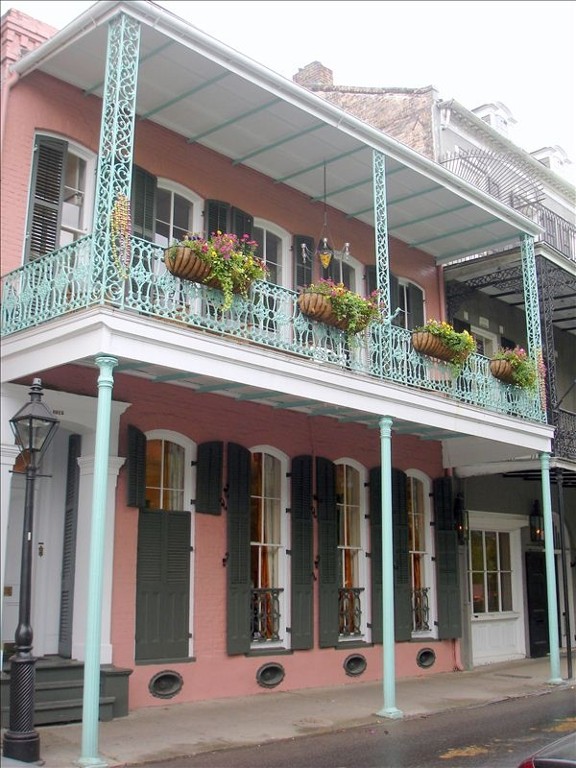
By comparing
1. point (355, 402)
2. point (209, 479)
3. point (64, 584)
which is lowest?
point (64, 584)

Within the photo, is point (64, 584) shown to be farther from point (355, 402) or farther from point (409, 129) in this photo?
point (409, 129)

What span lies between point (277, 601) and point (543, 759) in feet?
23.7

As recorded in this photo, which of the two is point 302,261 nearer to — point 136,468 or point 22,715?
point 136,468

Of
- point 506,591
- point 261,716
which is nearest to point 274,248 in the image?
point 261,716

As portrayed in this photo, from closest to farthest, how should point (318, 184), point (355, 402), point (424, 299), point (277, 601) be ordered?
point (355, 402), point (277, 601), point (318, 184), point (424, 299)

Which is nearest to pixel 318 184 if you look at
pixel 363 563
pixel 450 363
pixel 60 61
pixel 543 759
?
pixel 450 363

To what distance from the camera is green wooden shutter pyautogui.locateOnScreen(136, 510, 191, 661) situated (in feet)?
32.6

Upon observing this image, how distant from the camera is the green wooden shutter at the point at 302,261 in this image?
496 inches

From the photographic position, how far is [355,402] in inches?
409

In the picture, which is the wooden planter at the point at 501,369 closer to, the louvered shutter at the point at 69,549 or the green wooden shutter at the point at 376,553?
the green wooden shutter at the point at 376,553

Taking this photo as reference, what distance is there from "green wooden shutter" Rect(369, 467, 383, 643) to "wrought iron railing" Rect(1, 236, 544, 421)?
6.42 feet

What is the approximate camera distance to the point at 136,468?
1007cm

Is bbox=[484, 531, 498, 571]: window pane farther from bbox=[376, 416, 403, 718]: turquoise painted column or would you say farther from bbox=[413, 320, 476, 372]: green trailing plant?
bbox=[376, 416, 403, 718]: turquoise painted column

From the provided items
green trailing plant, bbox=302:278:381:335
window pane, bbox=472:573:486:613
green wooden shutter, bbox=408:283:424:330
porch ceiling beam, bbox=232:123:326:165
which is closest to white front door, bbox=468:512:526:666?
window pane, bbox=472:573:486:613
